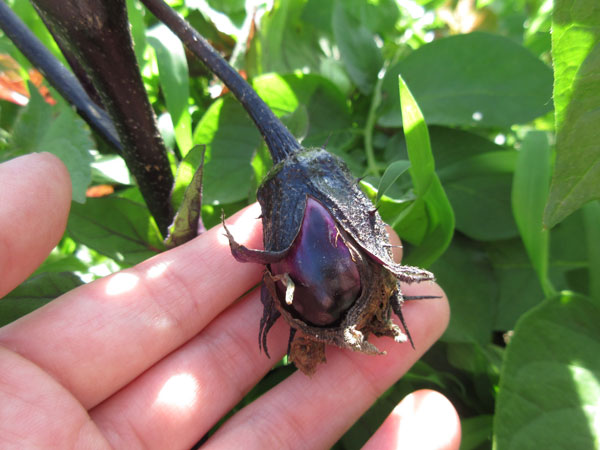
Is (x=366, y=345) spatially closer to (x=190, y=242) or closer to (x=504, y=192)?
(x=190, y=242)

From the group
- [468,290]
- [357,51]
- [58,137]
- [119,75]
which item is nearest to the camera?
[119,75]

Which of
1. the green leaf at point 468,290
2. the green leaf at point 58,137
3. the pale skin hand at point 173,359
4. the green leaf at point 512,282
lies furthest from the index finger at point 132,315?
the green leaf at point 512,282

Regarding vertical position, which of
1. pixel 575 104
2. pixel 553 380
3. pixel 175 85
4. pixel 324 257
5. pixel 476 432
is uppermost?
pixel 175 85

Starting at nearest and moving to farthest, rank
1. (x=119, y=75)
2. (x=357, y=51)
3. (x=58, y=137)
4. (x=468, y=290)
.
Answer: (x=119, y=75), (x=58, y=137), (x=468, y=290), (x=357, y=51)

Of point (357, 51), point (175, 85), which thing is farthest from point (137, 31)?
point (357, 51)

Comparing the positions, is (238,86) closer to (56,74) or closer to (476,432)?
(56,74)

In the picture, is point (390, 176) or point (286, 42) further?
point (286, 42)

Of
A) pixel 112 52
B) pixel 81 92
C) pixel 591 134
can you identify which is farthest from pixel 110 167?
pixel 591 134
